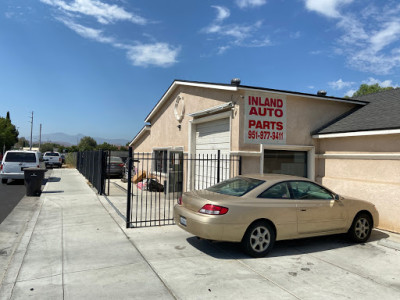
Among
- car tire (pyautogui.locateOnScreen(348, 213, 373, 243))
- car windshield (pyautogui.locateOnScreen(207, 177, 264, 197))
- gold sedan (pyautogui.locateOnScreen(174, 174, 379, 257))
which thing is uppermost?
car windshield (pyautogui.locateOnScreen(207, 177, 264, 197))

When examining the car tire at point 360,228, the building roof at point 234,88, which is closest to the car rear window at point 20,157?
the building roof at point 234,88

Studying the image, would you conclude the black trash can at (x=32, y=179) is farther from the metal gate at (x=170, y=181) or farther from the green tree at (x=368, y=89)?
the green tree at (x=368, y=89)

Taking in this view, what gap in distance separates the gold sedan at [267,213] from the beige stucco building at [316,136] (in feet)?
5.66

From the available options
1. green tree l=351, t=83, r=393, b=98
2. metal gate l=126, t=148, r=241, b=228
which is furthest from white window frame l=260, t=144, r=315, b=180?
green tree l=351, t=83, r=393, b=98

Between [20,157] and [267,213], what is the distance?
47.5 ft

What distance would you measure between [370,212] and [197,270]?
4.14 meters

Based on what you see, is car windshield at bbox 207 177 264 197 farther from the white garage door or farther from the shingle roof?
the shingle roof

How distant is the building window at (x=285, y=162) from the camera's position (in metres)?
9.13

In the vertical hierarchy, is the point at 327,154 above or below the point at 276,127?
below

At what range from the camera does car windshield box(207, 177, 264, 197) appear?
558cm

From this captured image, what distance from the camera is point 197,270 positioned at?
4598 mm

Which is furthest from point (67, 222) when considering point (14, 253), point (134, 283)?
point (134, 283)

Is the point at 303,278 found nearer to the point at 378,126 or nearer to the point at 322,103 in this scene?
the point at 378,126

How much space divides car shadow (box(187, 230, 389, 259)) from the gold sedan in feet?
1.00
